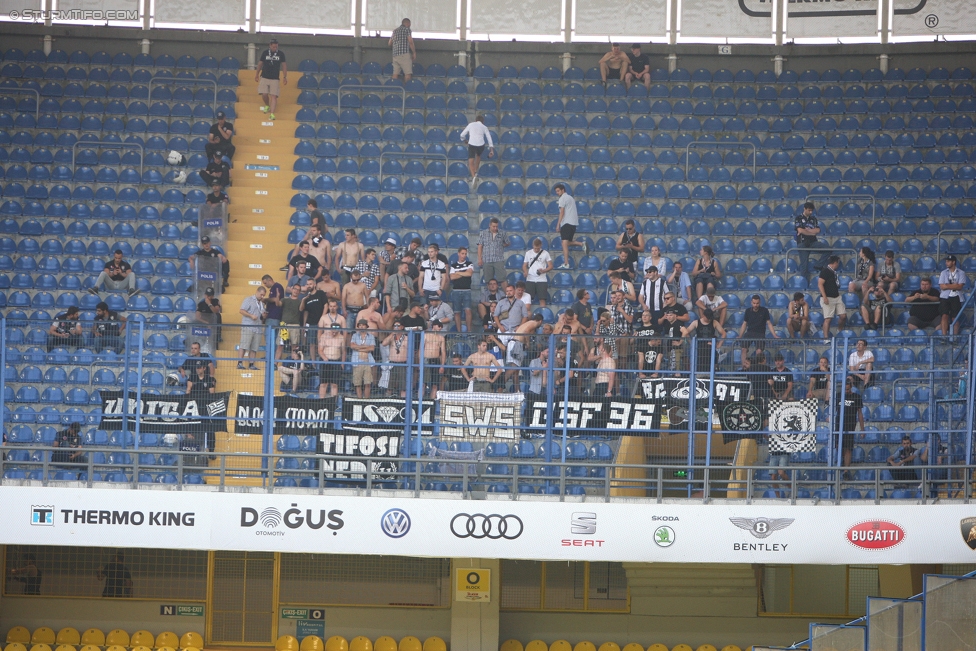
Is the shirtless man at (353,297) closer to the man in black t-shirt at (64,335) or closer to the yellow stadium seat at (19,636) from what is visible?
the man in black t-shirt at (64,335)

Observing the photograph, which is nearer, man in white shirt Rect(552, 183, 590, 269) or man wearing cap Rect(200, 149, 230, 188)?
man in white shirt Rect(552, 183, 590, 269)

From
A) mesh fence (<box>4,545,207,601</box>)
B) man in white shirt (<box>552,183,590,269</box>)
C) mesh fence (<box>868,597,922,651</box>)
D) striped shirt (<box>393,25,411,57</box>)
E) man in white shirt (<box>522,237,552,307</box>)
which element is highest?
striped shirt (<box>393,25,411,57</box>)

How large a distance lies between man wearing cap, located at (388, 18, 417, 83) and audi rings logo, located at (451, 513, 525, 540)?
11.6 m

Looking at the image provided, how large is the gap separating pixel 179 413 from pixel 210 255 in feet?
17.0

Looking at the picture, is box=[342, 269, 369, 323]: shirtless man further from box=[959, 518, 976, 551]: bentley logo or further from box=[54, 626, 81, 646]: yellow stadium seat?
box=[959, 518, 976, 551]: bentley logo

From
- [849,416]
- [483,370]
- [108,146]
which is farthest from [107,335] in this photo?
[849,416]

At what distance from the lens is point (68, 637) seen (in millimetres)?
17281

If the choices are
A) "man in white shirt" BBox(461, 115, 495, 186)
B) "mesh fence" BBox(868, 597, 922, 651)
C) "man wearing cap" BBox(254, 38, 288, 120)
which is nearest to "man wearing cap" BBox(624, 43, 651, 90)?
"man in white shirt" BBox(461, 115, 495, 186)

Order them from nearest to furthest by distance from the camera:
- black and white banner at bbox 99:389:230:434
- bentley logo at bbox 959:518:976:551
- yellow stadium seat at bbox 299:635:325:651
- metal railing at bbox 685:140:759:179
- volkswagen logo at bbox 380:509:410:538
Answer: bentley logo at bbox 959:518:976:551 < volkswagen logo at bbox 380:509:410:538 < black and white banner at bbox 99:389:230:434 < yellow stadium seat at bbox 299:635:325:651 < metal railing at bbox 685:140:759:179

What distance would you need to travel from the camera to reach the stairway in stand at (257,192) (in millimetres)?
19438

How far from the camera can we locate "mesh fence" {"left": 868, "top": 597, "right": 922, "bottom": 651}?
496 inches

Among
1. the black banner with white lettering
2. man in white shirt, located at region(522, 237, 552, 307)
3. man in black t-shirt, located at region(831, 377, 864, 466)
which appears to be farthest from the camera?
man in white shirt, located at region(522, 237, 552, 307)

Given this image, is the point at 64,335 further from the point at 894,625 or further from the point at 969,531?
the point at 969,531

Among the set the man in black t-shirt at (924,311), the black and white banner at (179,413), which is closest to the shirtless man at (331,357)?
the black and white banner at (179,413)
